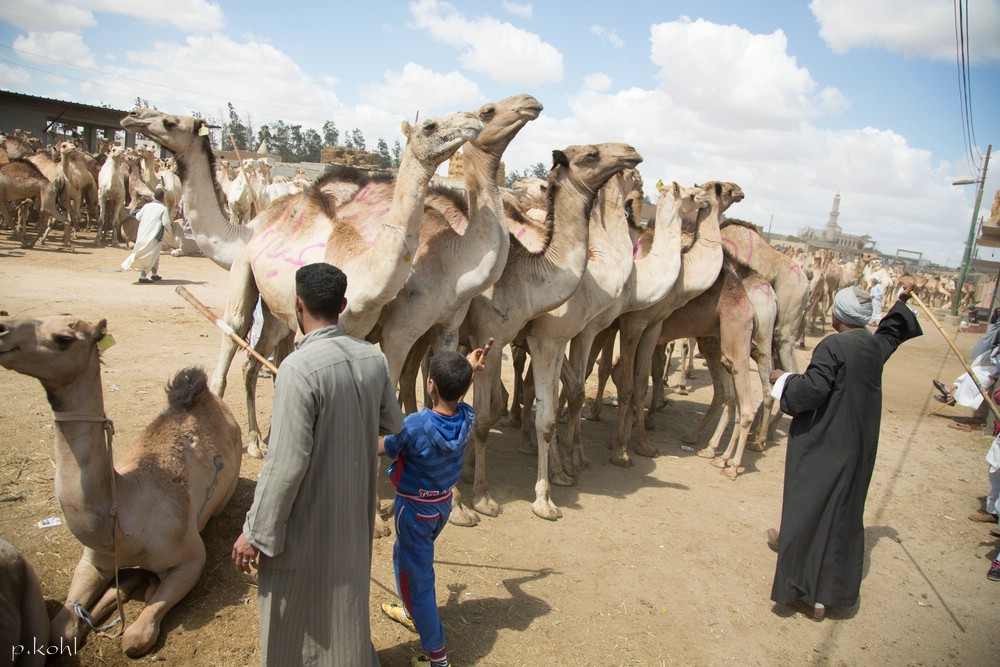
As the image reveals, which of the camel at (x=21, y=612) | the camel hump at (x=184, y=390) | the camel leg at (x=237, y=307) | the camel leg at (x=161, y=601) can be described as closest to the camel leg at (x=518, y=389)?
the camel leg at (x=237, y=307)

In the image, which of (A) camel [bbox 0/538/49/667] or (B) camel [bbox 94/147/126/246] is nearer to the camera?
(A) camel [bbox 0/538/49/667]

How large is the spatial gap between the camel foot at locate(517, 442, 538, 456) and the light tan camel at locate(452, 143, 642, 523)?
62.8 inches

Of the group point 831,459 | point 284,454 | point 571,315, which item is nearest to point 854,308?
point 831,459

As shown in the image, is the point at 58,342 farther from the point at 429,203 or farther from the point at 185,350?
the point at 185,350

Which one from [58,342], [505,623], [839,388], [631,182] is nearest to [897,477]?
[839,388]

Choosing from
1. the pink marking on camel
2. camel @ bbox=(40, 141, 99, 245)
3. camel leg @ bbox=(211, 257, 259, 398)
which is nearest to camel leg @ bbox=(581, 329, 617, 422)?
the pink marking on camel

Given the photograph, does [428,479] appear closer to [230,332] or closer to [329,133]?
[230,332]

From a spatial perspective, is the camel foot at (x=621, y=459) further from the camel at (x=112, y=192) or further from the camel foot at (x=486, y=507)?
the camel at (x=112, y=192)

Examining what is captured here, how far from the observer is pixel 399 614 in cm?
360

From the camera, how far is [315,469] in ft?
7.89

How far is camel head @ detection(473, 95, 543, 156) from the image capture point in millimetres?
4605

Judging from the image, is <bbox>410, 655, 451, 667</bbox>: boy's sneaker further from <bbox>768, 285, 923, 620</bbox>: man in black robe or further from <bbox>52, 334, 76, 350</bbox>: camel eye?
<bbox>768, 285, 923, 620</bbox>: man in black robe

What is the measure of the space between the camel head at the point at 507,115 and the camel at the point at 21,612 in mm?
3806

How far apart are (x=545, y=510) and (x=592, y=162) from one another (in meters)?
3.22
